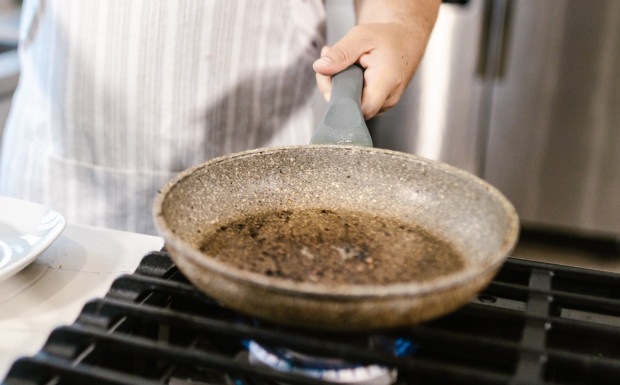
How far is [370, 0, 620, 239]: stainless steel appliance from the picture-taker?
171 cm

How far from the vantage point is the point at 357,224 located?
57 centimetres

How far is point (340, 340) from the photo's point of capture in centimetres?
46

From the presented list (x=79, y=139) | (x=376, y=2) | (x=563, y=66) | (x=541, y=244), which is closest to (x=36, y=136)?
(x=79, y=139)

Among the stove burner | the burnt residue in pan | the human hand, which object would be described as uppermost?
the human hand

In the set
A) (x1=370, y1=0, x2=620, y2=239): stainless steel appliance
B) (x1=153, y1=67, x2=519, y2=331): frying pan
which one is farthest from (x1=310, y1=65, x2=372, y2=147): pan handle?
(x1=370, y1=0, x2=620, y2=239): stainless steel appliance

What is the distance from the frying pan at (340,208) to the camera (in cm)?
36

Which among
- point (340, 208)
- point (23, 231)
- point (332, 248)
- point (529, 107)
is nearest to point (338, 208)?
point (340, 208)

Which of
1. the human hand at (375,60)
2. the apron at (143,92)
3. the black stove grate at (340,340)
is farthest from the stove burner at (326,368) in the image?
the apron at (143,92)

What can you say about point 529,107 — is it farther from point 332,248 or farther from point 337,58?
point 332,248

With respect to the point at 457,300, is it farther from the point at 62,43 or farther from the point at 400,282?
the point at 62,43

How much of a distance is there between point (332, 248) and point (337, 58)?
0.29 m

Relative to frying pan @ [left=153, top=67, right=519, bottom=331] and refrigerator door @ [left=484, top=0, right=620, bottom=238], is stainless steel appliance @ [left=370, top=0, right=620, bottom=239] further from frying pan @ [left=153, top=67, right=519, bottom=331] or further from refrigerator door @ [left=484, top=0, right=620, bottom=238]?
frying pan @ [left=153, top=67, right=519, bottom=331]

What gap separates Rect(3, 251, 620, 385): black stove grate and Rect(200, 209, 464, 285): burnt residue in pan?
4 centimetres

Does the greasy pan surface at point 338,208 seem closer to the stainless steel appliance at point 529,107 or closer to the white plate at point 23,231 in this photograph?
the white plate at point 23,231
